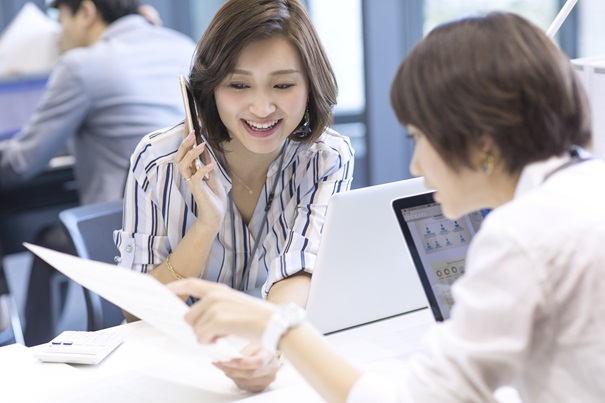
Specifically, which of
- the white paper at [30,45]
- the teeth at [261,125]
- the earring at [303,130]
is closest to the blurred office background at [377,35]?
the white paper at [30,45]

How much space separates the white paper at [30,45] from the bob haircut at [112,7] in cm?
119

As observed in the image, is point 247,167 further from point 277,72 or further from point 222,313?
point 222,313

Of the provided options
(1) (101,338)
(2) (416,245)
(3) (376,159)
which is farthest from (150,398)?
(3) (376,159)

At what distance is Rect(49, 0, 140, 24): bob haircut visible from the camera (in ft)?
10.7

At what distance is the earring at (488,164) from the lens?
1004 mm

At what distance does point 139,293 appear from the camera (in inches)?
42.4

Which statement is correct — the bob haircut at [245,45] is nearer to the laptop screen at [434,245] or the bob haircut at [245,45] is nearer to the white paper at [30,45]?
the laptop screen at [434,245]

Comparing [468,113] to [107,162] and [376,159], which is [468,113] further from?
[376,159]

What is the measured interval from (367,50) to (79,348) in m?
3.10

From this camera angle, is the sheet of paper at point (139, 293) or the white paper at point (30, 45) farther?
the white paper at point (30, 45)

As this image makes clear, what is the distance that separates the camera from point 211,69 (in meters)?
1.73

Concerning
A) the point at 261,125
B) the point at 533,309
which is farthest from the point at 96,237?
the point at 533,309

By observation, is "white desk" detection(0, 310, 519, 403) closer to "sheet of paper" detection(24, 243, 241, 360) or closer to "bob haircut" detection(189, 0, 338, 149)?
"sheet of paper" detection(24, 243, 241, 360)

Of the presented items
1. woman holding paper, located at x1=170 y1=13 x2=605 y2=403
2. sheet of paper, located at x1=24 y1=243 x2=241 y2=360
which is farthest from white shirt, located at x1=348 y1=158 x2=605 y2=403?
sheet of paper, located at x1=24 y1=243 x2=241 y2=360
